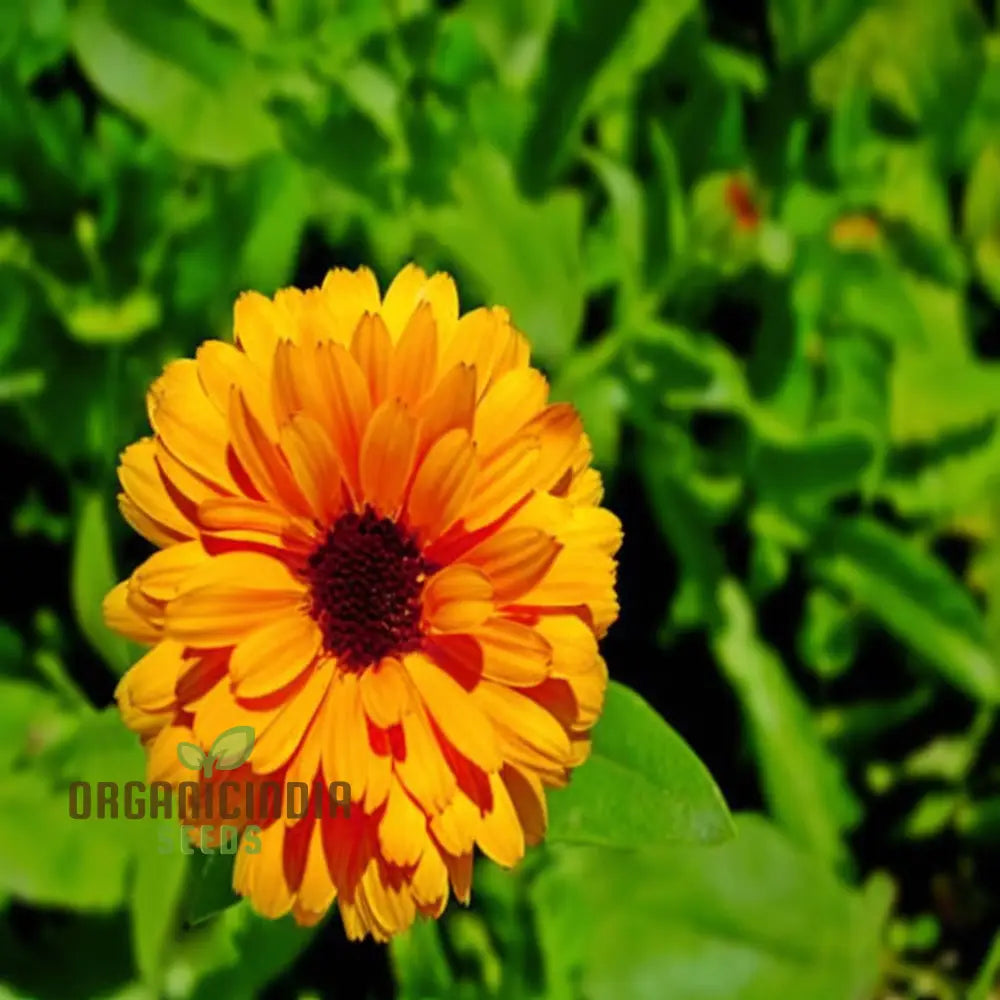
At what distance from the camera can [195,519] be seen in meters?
0.96

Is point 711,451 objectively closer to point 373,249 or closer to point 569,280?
point 569,280

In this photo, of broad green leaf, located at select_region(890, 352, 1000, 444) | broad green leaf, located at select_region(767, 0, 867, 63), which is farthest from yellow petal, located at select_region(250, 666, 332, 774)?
broad green leaf, located at select_region(767, 0, 867, 63)

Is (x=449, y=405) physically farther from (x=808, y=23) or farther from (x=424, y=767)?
(x=808, y=23)

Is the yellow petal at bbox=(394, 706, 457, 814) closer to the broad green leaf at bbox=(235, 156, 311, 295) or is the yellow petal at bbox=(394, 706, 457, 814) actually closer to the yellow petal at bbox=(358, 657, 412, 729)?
the yellow petal at bbox=(358, 657, 412, 729)

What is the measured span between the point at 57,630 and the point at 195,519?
0.84m

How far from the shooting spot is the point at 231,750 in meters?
0.93

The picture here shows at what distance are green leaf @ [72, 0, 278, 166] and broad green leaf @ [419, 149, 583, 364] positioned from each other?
0.25m

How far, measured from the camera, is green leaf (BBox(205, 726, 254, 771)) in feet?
3.04

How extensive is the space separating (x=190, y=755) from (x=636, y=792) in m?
0.37

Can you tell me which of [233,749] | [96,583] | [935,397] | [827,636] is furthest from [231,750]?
[935,397]

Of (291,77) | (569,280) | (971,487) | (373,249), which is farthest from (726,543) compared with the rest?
(291,77)

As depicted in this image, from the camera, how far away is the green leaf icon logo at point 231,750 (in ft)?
3.04

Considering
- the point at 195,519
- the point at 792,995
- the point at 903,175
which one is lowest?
the point at 792,995

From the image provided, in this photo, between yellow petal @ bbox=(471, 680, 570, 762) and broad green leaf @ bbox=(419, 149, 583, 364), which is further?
broad green leaf @ bbox=(419, 149, 583, 364)
